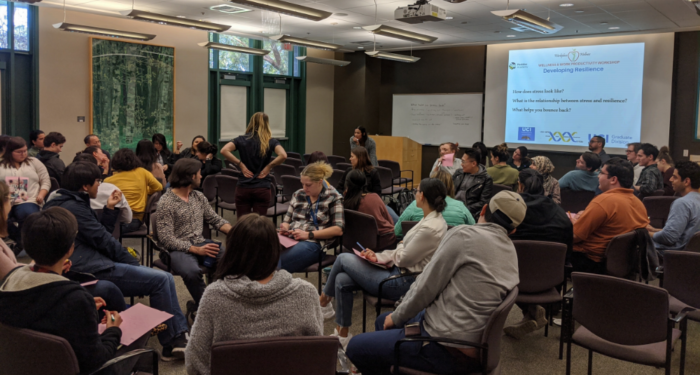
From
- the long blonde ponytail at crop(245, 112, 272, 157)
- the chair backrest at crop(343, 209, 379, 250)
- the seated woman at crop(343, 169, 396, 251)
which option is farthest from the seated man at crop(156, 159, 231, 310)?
the long blonde ponytail at crop(245, 112, 272, 157)

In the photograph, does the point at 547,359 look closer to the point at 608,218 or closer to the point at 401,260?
the point at 608,218

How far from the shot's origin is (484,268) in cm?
217

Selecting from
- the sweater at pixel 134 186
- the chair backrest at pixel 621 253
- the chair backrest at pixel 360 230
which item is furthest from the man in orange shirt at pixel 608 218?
the sweater at pixel 134 186

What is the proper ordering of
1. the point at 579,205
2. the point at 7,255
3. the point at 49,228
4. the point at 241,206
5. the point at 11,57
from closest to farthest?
1. the point at 49,228
2. the point at 7,255
3. the point at 241,206
4. the point at 579,205
5. the point at 11,57

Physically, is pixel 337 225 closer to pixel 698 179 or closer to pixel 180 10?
pixel 698 179

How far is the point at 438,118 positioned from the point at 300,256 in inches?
375

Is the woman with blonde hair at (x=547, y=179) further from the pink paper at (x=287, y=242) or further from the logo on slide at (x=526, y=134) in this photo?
the logo on slide at (x=526, y=134)

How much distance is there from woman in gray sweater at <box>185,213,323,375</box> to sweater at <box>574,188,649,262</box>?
2639mm

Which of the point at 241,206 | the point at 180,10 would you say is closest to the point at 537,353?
the point at 241,206

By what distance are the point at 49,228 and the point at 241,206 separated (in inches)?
123

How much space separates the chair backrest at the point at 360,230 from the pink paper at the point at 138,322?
185 centimetres

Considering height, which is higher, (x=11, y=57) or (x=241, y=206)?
(x=11, y=57)

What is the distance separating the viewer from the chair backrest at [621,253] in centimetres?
363

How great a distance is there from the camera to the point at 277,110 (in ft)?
43.3
